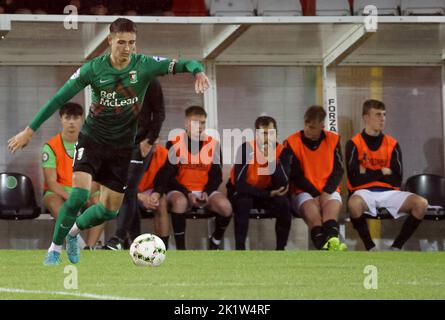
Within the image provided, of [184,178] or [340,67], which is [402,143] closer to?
[340,67]

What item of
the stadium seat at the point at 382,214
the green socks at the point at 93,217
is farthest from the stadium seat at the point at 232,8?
the green socks at the point at 93,217

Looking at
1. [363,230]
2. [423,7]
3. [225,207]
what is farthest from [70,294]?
[423,7]

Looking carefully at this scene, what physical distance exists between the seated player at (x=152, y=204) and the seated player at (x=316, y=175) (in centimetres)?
139

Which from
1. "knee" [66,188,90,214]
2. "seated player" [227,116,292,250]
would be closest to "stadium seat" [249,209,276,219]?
"seated player" [227,116,292,250]

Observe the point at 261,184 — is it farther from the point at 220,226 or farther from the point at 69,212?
the point at 69,212

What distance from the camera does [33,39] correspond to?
44.0 feet

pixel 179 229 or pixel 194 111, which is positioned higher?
pixel 194 111

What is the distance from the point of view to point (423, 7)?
1366 cm

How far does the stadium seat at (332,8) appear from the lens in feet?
45.0

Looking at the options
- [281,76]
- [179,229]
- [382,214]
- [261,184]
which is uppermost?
[281,76]

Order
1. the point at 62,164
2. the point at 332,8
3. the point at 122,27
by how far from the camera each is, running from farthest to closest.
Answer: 1. the point at 332,8
2. the point at 62,164
3. the point at 122,27

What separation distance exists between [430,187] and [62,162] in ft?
13.9

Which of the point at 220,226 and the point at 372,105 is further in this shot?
the point at 372,105
